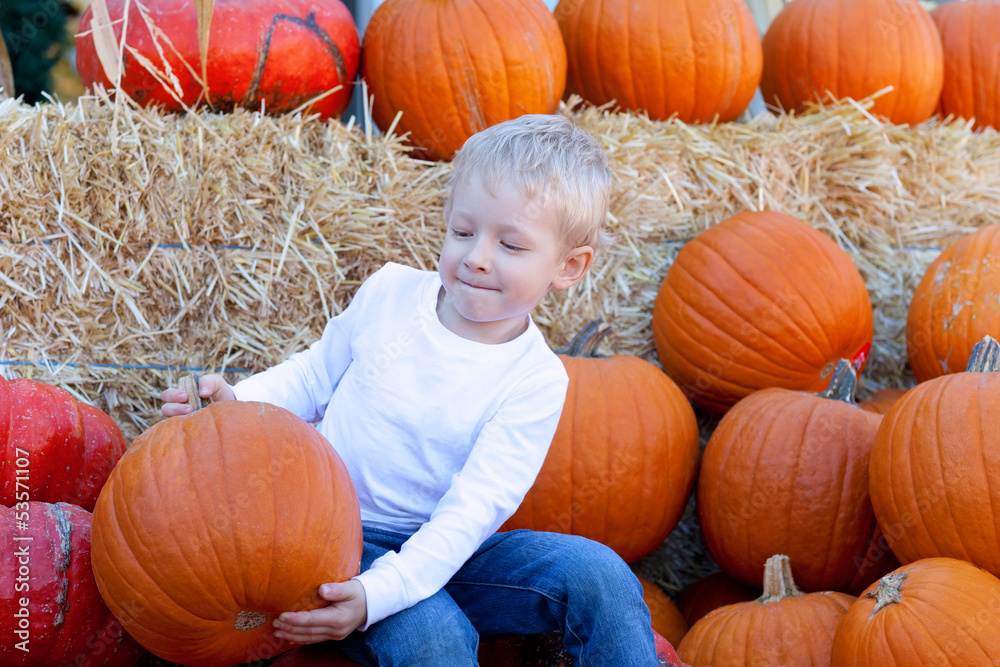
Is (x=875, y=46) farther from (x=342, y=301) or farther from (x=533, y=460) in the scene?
(x=533, y=460)

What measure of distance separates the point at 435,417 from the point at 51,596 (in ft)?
2.45

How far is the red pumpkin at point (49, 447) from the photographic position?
1.80 meters

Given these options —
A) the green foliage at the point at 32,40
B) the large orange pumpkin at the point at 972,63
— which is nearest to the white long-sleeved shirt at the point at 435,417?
the large orange pumpkin at the point at 972,63

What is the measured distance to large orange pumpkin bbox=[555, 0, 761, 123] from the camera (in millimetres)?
3014

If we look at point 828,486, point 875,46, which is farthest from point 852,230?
point 828,486

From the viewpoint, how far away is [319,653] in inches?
64.8

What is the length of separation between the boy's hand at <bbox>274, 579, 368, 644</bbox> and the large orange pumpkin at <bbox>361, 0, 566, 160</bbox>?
64.8 inches

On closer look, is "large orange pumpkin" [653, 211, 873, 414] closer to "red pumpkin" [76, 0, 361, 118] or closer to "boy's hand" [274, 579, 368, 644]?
"red pumpkin" [76, 0, 361, 118]

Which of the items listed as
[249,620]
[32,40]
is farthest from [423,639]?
[32,40]

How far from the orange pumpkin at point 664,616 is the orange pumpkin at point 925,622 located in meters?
0.60

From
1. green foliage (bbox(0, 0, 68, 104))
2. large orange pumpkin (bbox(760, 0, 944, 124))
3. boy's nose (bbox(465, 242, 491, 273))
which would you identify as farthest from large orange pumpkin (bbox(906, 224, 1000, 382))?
green foliage (bbox(0, 0, 68, 104))

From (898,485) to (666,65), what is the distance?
5.30 feet

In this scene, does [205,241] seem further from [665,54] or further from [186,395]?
[665,54]

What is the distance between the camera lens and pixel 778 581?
6.92ft
